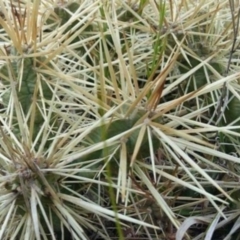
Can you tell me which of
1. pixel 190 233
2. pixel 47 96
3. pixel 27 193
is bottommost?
pixel 190 233

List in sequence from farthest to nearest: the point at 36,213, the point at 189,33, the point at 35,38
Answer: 1. the point at 189,33
2. the point at 35,38
3. the point at 36,213

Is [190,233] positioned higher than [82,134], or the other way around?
[82,134]

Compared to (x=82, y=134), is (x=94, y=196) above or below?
below

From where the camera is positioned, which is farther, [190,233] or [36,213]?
[190,233]

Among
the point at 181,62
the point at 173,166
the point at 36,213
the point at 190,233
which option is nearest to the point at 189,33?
the point at 181,62

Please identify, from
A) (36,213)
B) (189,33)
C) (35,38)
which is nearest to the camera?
(36,213)

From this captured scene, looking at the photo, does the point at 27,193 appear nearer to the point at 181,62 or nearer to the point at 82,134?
the point at 82,134

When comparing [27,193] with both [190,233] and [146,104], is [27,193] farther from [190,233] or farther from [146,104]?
[190,233]

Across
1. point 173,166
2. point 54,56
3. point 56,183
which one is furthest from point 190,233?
point 54,56

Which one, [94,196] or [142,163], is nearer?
[142,163]
